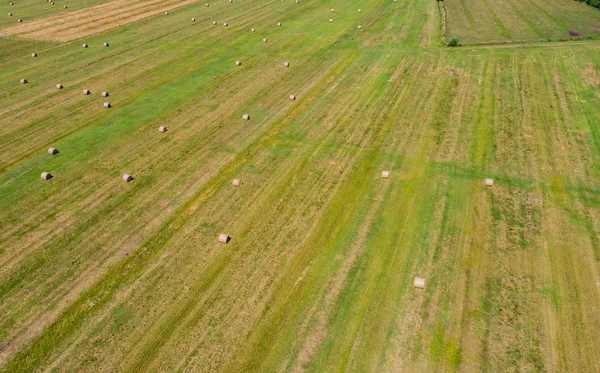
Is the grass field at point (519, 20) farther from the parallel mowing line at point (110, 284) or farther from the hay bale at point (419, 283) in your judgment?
the parallel mowing line at point (110, 284)

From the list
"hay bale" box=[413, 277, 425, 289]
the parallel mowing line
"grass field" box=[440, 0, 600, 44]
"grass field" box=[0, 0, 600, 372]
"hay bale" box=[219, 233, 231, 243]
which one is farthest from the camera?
"grass field" box=[440, 0, 600, 44]

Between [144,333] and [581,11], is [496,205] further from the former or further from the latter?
[581,11]

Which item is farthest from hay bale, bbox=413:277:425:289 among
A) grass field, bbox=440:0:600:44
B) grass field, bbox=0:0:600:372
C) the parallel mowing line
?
grass field, bbox=440:0:600:44

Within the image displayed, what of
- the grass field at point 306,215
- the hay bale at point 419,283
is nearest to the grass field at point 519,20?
the grass field at point 306,215

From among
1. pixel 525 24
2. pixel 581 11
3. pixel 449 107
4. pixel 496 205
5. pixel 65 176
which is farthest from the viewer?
pixel 581 11

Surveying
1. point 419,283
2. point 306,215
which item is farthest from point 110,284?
point 419,283

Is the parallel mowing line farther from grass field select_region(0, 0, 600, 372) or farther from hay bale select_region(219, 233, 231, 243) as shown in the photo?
hay bale select_region(219, 233, 231, 243)

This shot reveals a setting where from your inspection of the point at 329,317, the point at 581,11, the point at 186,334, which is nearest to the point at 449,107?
the point at 329,317
